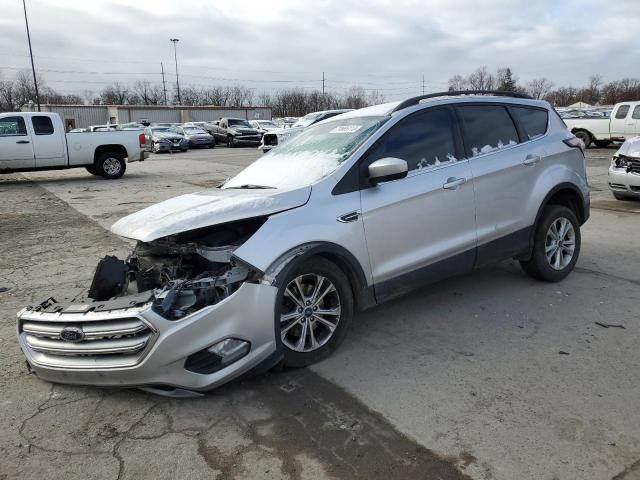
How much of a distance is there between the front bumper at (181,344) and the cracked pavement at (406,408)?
8.3 inches

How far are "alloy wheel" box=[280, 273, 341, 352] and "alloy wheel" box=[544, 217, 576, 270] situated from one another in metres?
2.55

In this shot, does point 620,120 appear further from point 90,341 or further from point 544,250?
point 90,341

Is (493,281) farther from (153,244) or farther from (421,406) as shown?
(153,244)

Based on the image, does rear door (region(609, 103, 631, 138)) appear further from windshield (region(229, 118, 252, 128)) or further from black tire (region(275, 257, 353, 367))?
windshield (region(229, 118, 252, 128))

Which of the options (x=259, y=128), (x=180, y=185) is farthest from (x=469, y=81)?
(x=180, y=185)

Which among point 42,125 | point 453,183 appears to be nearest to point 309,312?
point 453,183

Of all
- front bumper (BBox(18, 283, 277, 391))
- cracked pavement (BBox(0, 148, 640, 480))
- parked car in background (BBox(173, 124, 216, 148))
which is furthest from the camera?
parked car in background (BBox(173, 124, 216, 148))

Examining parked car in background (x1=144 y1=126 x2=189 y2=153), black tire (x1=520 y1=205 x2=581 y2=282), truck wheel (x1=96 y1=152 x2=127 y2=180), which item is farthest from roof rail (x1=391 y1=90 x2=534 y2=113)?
parked car in background (x1=144 y1=126 x2=189 y2=153)

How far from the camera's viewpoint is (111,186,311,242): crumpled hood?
3471 mm

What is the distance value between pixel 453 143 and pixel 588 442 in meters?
2.59

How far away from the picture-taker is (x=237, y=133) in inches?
1350

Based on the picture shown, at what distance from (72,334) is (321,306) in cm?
159

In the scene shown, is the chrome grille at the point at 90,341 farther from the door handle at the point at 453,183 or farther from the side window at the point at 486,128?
the side window at the point at 486,128

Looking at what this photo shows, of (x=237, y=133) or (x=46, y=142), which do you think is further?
(x=237, y=133)
